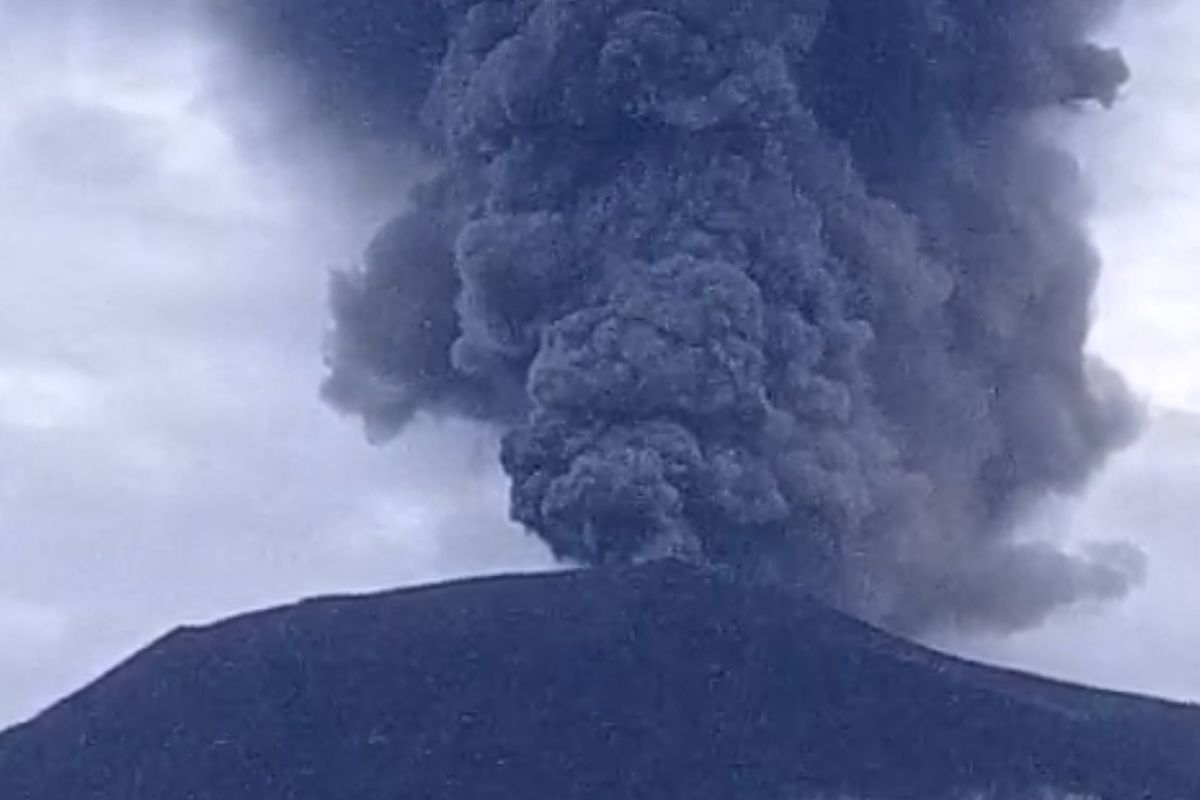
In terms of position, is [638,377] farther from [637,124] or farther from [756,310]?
[637,124]

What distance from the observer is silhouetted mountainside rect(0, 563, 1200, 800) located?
4728cm

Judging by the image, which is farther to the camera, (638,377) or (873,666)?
(873,666)

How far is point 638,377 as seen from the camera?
45094 mm

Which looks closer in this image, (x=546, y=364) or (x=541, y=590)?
(x=546, y=364)

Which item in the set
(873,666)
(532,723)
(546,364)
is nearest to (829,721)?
(873,666)

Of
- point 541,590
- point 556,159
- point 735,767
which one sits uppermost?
point 556,159

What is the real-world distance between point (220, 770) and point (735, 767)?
879 cm

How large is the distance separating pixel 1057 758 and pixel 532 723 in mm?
9115

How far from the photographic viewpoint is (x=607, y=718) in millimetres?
49094

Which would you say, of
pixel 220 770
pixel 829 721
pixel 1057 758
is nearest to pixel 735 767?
pixel 829 721

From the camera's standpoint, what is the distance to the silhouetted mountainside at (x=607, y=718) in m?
47.3

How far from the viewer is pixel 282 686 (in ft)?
168

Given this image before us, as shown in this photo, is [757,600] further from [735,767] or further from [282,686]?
[282,686]

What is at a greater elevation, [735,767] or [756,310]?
[756,310]
